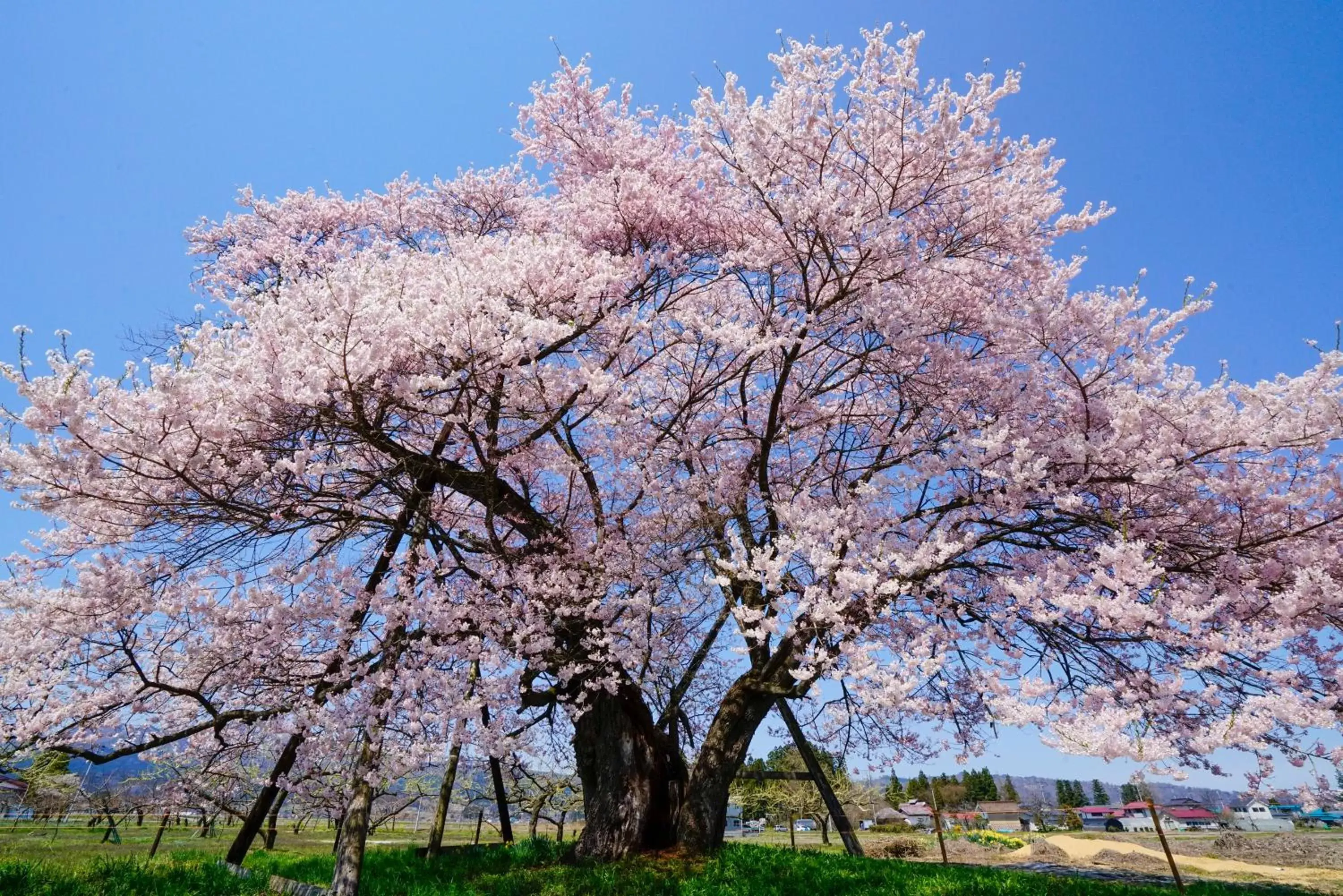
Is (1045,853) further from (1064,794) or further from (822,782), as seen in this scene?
(1064,794)

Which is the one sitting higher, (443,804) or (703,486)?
(703,486)

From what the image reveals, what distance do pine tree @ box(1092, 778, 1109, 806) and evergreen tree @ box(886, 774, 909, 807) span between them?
Result: 27.8 meters

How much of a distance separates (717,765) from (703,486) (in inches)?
137

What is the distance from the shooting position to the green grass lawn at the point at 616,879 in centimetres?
580

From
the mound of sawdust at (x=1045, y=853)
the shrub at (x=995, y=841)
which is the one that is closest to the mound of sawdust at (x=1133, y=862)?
the mound of sawdust at (x=1045, y=853)

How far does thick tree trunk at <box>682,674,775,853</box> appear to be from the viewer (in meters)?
7.79

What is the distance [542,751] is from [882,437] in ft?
29.2

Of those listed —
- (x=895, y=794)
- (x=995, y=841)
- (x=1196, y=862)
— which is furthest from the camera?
(x=895, y=794)

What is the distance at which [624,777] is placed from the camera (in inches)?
325

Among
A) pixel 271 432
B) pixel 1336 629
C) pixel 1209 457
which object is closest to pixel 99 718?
pixel 271 432

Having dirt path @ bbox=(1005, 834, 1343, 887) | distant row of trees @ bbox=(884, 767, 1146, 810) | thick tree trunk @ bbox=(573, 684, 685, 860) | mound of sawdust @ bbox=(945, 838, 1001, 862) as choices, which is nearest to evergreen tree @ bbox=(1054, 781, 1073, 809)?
distant row of trees @ bbox=(884, 767, 1146, 810)

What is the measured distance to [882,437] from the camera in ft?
28.0

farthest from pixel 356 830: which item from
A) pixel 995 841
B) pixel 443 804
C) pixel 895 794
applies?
pixel 895 794

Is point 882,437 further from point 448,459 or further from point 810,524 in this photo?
point 448,459
